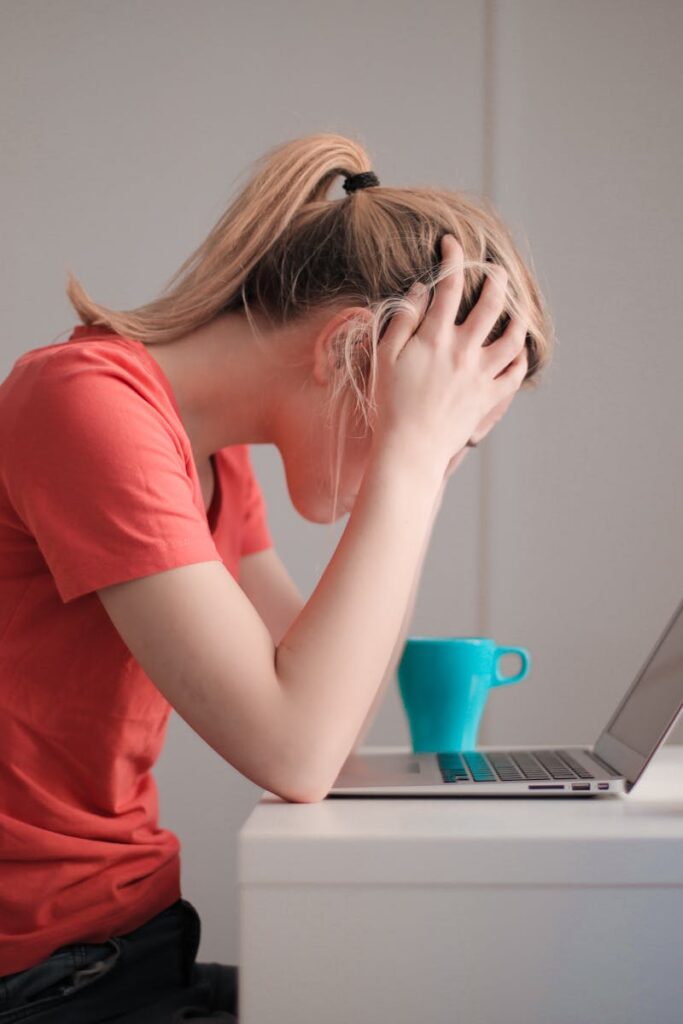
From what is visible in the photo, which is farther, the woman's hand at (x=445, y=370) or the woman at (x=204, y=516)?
the woman's hand at (x=445, y=370)

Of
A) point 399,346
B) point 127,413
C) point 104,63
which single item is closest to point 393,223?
point 399,346

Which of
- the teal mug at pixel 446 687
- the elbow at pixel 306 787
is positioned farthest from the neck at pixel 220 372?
the elbow at pixel 306 787

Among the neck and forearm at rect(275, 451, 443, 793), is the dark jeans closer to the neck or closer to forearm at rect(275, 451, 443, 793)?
forearm at rect(275, 451, 443, 793)

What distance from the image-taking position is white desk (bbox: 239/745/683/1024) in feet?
1.83

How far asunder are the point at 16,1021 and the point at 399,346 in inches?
21.0

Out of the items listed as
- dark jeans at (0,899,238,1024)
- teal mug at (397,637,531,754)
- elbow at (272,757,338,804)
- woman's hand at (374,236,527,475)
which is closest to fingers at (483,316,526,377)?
woman's hand at (374,236,527,475)

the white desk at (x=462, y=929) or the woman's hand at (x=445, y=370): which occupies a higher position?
the woman's hand at (x=445, y=370)

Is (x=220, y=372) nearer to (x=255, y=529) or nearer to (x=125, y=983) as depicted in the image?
(x=255, y=529)

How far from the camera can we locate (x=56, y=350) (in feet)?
2.66

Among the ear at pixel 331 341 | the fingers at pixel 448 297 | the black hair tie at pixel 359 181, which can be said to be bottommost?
the ear at pixel 331 341

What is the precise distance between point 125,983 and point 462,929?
1.13 ft

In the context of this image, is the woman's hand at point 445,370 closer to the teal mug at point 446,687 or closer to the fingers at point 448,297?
the fingers at point 448,297

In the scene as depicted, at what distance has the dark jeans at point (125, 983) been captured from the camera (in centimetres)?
76

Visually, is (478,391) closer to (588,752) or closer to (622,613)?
(588,752)
